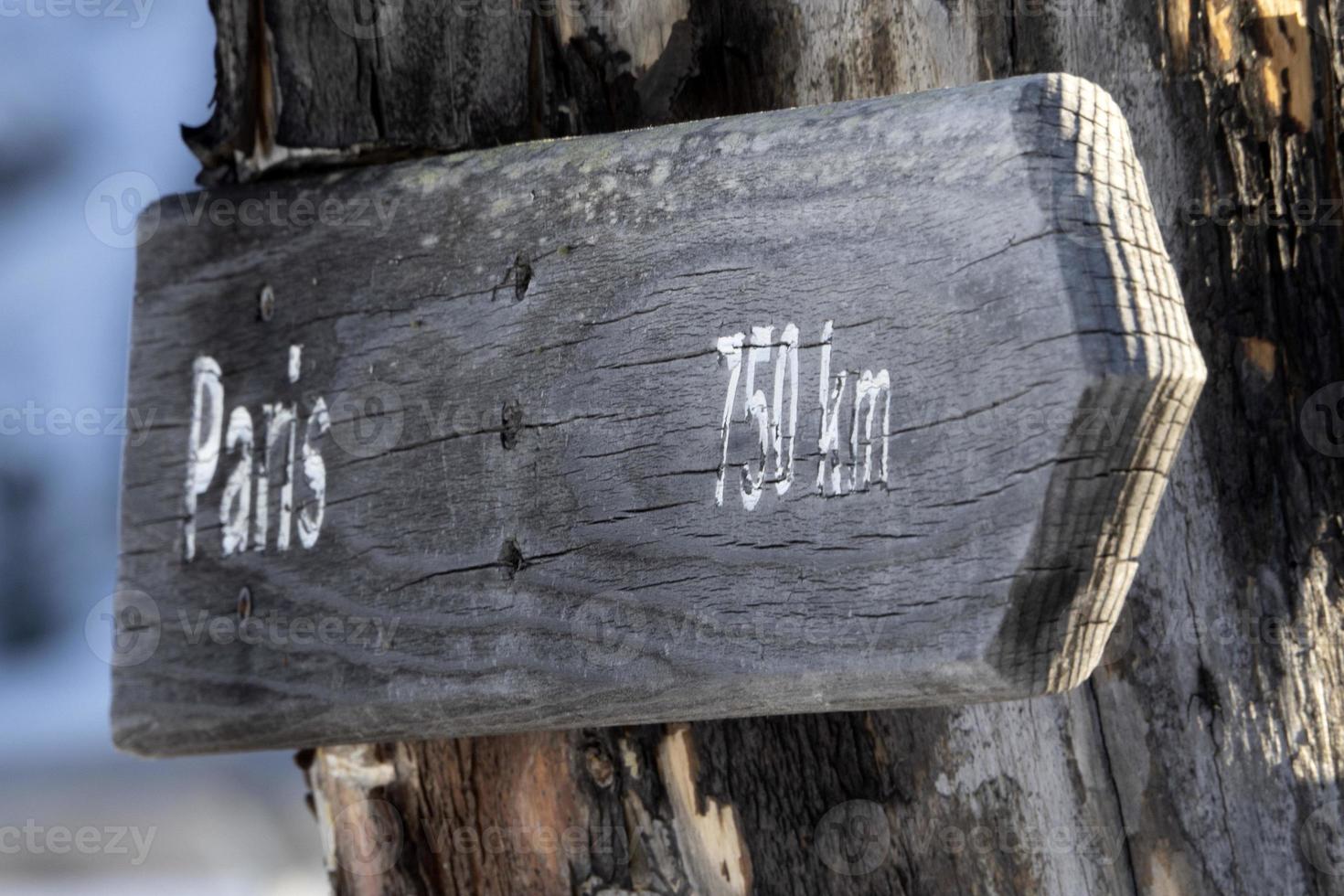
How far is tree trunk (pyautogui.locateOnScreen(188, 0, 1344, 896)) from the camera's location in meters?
1.27

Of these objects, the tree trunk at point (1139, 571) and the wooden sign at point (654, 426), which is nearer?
the wooden sign at point (654, 426)

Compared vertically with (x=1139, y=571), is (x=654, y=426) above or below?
above

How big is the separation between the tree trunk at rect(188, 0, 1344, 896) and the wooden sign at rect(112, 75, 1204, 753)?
0.69 feet

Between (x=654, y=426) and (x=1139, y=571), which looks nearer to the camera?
(x=654, y=426)

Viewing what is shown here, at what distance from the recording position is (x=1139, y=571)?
4.33 feet

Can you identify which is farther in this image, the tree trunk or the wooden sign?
the tree trunk

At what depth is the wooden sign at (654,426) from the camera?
3.18ft

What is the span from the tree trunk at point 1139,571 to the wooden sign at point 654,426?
21cm

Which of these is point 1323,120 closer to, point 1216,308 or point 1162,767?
point 1216,308

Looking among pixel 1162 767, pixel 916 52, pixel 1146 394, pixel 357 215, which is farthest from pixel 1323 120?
pixel 357 215

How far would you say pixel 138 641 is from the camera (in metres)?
1.32

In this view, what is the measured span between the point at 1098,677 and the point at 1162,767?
0.36 feet

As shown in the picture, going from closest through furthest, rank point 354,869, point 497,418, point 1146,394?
point 1146,394, point 497,418, point 354,869

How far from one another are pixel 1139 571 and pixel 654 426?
0.59 metres
